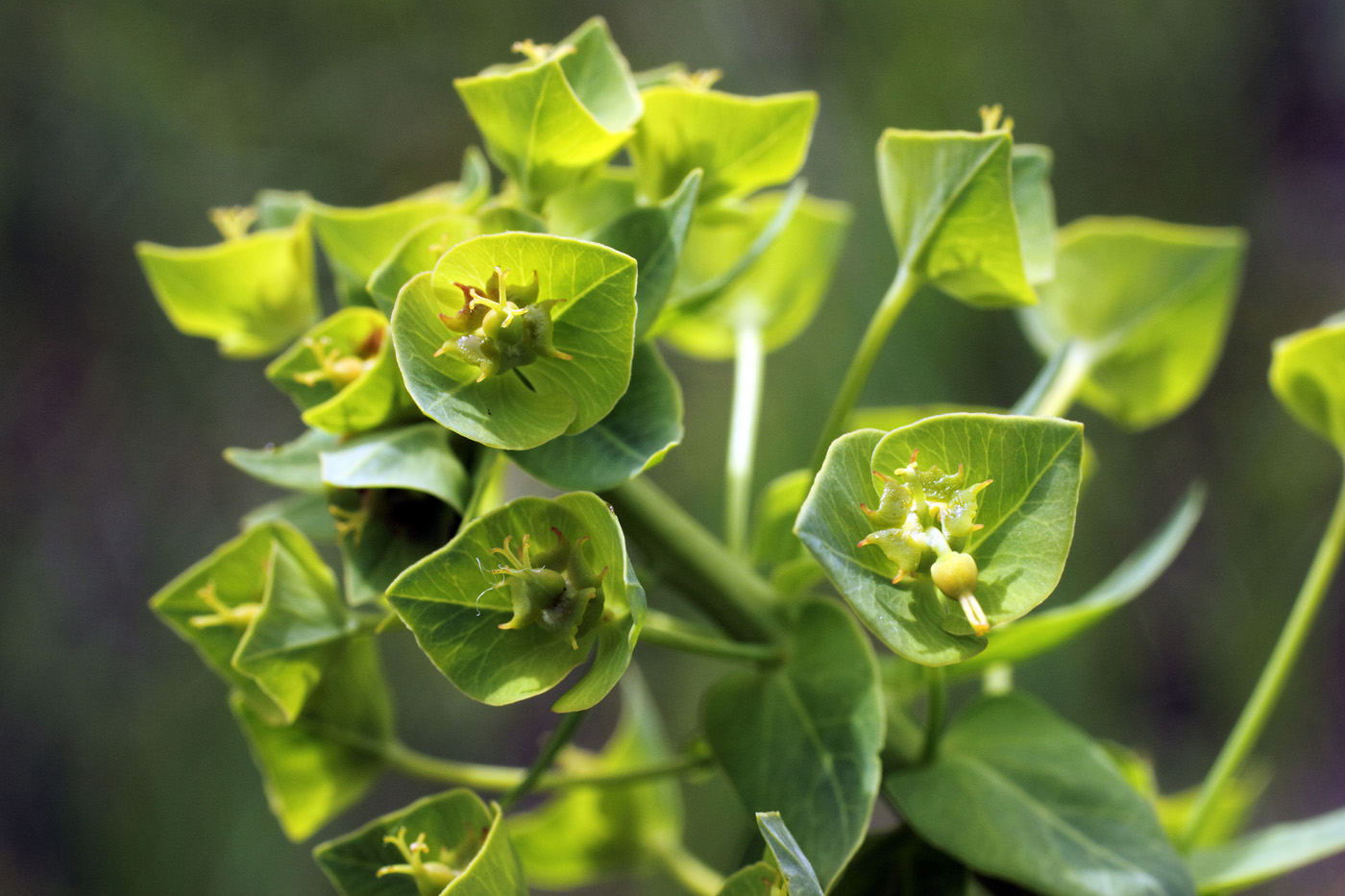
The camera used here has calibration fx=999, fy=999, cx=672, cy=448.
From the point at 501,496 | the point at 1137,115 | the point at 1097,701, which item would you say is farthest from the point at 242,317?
the point at 1137,115

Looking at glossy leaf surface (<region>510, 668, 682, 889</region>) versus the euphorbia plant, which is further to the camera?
glossy leaf surface (<region>510, 668, 682, 889</region>)

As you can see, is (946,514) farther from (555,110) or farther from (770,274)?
(770,274)

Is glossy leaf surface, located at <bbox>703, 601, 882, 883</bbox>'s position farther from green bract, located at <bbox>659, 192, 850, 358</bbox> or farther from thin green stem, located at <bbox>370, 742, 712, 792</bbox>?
green bract, located at <bbox>659, 192, 850, 358</bbox>

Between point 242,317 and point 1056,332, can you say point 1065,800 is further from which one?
point 242,317

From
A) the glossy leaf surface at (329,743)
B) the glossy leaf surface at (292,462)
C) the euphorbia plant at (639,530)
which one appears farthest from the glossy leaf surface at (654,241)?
the glossy leaf surface at (329,743)

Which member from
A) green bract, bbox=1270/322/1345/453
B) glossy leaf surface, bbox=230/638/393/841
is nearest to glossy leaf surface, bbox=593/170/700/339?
glossy leaf surface, bbox=230/638/393/841
